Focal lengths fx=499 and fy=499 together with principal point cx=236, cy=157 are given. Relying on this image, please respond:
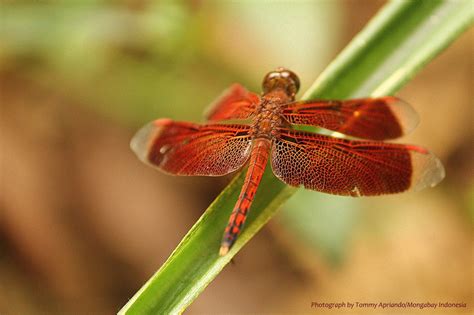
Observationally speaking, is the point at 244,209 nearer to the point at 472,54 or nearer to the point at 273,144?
the point at 273,144

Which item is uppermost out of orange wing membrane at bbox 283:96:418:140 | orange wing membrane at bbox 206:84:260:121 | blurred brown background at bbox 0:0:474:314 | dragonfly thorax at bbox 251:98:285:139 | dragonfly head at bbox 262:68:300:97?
orange wing membrane at bbox 283:96:418:140

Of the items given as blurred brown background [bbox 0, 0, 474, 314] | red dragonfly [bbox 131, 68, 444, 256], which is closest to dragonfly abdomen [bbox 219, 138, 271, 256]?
red dragonfly [bbox 131, 68, 444, 256]

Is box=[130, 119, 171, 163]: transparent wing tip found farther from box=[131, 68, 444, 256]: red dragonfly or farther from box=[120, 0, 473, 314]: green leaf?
box=[120, 0, 473, 314]: green leaf

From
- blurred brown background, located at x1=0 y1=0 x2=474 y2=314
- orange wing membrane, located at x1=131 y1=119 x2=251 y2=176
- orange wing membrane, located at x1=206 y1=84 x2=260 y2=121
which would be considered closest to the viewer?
orange wing membrane, located at x1=131 y1=119 x2=251 y2=176

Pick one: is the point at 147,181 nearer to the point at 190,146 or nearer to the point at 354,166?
the point at 190,146

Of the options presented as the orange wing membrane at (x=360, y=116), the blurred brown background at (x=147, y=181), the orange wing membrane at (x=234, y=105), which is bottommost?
the blurred brown background at (x=147, y=181)

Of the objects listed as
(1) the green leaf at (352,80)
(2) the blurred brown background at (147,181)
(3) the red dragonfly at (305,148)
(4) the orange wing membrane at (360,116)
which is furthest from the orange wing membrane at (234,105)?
(2) the blurred brown background at (147,181)

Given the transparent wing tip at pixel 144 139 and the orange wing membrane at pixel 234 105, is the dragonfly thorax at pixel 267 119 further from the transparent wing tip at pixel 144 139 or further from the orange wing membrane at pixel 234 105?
the transparent wing tip at pixel 144 139

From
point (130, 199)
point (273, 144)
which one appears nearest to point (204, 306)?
point (130, 199)
